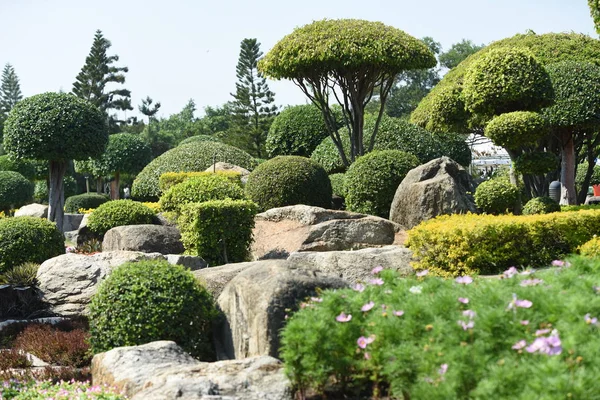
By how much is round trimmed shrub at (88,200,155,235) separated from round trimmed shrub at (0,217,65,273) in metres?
2.00

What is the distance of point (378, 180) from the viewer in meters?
13.3

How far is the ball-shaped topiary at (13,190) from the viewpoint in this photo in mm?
29438

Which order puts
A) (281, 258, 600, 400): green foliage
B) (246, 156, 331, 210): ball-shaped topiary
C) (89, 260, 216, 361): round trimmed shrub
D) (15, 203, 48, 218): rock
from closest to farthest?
(281, 258, 600, 400): green foliage
(89, 260, 216, 361): round trimmed shrub
(246, 156, 331, 210): ball-shaped topiary
(15, 203, 48, 218): rock

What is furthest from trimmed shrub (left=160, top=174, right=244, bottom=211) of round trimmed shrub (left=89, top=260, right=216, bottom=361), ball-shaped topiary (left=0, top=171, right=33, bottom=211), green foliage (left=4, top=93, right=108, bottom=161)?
ball-shaped topiary (left=0, top=171, right=33, bottom=211)

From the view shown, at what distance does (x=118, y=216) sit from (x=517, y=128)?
777 centimetres

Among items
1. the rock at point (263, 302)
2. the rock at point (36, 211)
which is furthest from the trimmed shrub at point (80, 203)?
the rock at point (263, 302)

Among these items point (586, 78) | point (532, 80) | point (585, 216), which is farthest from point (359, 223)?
point (586, 78)

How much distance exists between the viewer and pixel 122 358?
5.47 meters

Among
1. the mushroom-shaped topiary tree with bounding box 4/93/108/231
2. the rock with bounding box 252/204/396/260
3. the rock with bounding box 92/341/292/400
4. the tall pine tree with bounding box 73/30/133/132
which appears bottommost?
the rock with bounding box 92/341/292/400

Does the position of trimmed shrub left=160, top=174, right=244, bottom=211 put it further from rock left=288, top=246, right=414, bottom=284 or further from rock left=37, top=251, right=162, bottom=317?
rock left=288, top=246, right=414, bottom=284

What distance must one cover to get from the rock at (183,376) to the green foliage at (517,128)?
29.5 ft

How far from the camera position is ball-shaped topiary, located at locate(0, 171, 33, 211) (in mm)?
29438

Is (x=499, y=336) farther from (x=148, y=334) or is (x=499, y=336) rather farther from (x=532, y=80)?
(x=532, y=80)

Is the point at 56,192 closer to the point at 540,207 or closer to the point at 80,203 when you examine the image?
the point at 540,207
